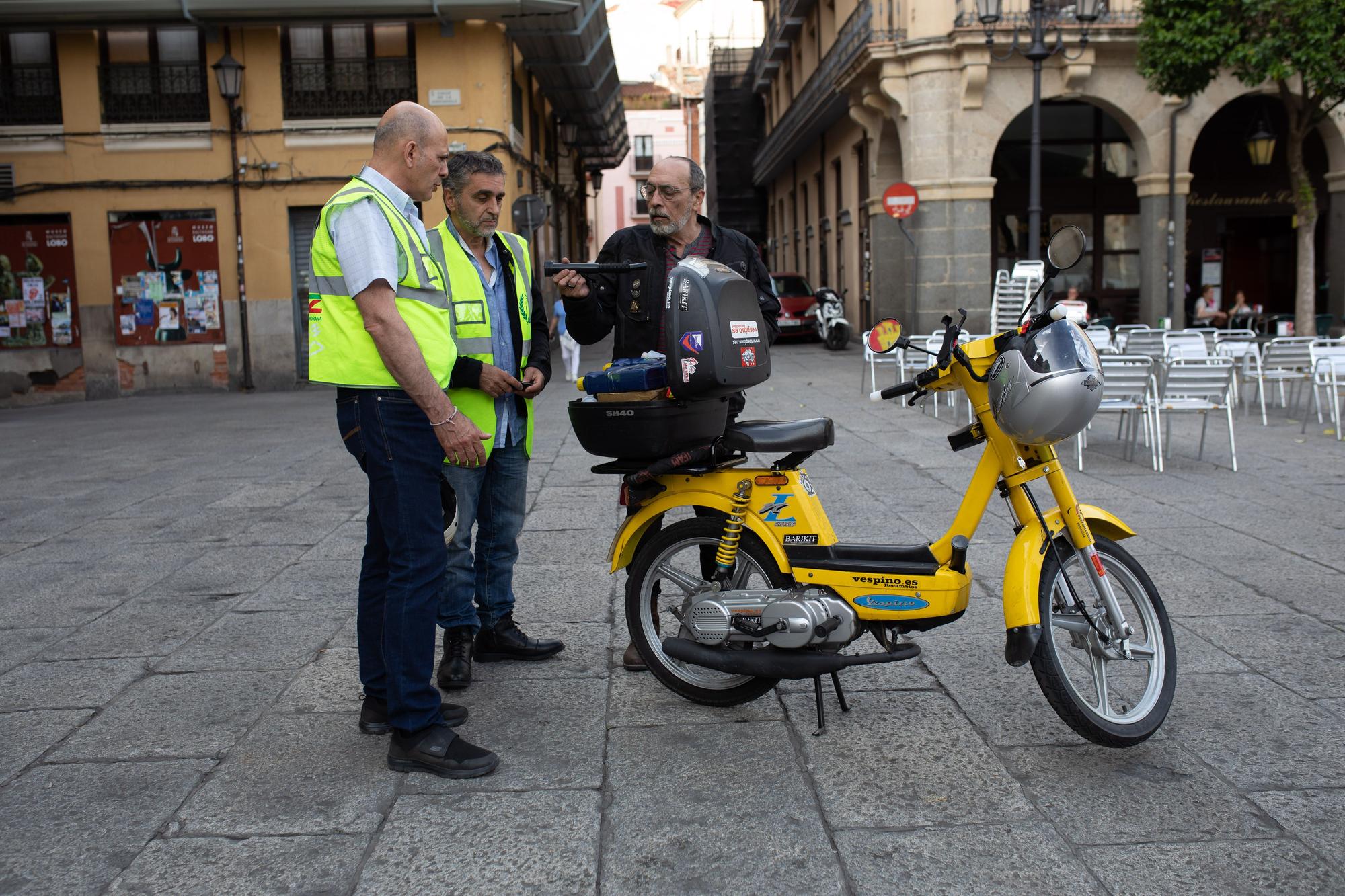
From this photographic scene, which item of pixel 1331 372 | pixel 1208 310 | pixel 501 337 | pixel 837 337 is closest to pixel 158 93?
pixel 837 337

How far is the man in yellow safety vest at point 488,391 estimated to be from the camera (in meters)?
4.12

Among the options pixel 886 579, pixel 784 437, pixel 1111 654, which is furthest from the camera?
pixel 784 437

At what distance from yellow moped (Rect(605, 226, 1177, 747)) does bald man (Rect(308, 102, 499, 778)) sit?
737mm

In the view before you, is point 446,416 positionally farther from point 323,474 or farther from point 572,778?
point 323,474

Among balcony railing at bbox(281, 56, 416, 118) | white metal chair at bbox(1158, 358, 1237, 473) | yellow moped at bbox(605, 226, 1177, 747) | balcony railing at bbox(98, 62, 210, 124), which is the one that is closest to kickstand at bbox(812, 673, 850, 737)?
yellow moped at bbox(605, 226, 1177, 747)

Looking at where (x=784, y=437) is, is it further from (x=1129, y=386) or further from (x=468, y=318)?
(x=1129, y=386)

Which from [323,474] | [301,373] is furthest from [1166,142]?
[323,474]

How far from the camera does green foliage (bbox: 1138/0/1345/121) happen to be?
633 inches

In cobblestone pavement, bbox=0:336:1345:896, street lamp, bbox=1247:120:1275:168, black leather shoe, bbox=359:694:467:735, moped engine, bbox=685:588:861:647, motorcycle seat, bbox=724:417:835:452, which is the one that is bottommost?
cobblestone pavement, bbox=0:336:1345:896

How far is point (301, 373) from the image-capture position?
21031 mm

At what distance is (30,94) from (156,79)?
2.13 meters

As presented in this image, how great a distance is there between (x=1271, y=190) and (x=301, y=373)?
69.7ft

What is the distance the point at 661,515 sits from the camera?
4.18m

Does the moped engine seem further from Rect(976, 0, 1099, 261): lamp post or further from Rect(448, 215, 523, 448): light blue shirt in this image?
Rect(976, 0, 1099, 261): lamp post
